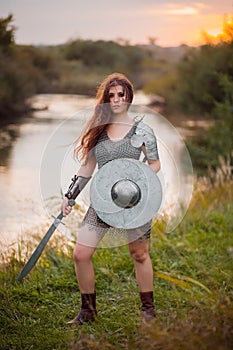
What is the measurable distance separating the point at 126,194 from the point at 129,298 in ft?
2.35

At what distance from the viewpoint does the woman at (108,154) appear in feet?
12.7

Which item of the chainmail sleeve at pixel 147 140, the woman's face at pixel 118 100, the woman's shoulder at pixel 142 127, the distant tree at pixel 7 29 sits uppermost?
the distant tree at pixel 7 29

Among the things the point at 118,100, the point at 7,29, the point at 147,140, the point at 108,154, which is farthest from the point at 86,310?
the point at 7,29

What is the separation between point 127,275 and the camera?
5348 mm

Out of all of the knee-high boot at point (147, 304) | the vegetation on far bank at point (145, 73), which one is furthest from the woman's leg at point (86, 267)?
the vegetation on far bank at point (145, 73)

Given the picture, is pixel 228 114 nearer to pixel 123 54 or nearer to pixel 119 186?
pixel 119 186

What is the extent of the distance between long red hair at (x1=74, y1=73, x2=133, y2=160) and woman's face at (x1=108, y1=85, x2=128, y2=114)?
0.7 inches

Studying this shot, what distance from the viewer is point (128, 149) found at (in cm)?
387

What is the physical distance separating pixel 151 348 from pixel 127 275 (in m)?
2.29

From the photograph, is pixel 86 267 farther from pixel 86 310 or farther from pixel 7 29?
pixel 7 29

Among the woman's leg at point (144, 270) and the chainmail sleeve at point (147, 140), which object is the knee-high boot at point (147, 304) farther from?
the chainmail sleeve at point (147, 140)

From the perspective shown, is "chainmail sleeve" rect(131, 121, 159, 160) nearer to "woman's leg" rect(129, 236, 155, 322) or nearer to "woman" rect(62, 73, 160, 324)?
"woman" rect(62, 73, 160, 324)

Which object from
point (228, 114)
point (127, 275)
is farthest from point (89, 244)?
point (228, 114)

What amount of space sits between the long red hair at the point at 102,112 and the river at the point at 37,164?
0.18 meters
